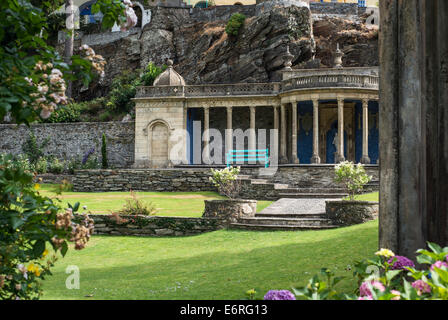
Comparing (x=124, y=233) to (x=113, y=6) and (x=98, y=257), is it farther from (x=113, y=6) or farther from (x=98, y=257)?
(x=113, y=6)

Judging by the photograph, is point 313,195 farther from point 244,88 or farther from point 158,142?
point 158,142

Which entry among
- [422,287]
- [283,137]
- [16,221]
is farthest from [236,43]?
[422,287]

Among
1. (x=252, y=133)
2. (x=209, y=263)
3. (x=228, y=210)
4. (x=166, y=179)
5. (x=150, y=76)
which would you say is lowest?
(x=209, y=263)

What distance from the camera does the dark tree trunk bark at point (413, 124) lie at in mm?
5172

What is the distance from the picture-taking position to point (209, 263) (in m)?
10.3

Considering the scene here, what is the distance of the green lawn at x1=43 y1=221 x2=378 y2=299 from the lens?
26.1 feet

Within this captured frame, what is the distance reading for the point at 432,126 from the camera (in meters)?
5.23

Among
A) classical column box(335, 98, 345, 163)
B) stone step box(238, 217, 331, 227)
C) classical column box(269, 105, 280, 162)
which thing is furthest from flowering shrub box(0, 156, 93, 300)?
classical column box(269, 105, 280, 162)

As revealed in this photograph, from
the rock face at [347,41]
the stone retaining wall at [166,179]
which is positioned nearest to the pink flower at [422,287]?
the stone retaining wall at [166,179]

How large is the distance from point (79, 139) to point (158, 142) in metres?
6.74

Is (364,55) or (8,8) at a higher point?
(364,55)

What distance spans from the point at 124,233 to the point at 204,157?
1861cm

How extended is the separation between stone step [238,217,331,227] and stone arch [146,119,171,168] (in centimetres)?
1854

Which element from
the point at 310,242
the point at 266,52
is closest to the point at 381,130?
the point at 310,242
